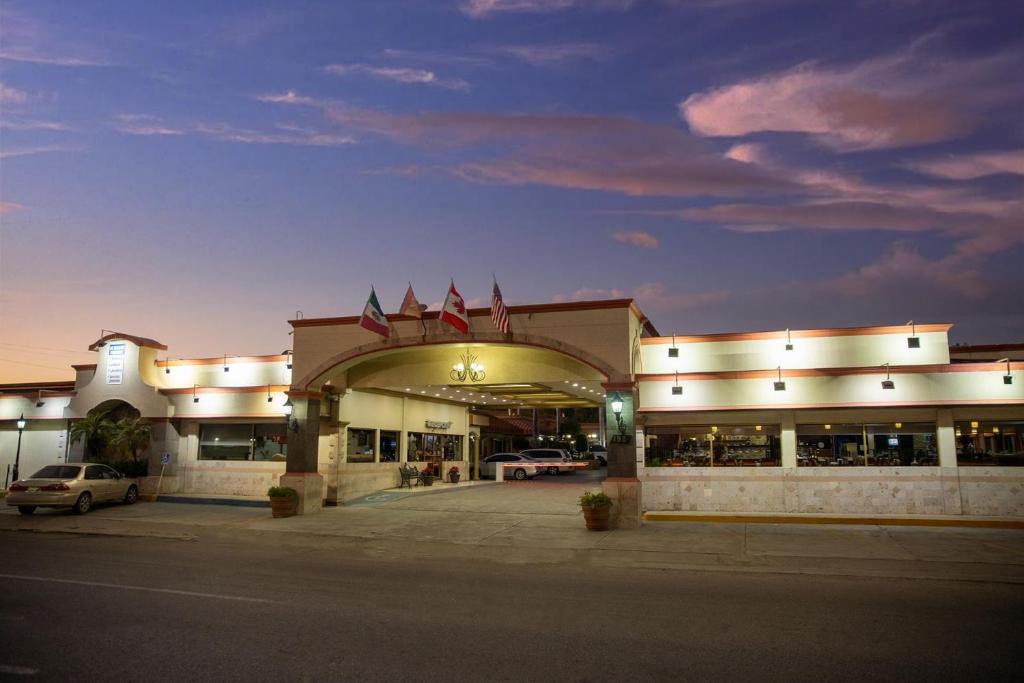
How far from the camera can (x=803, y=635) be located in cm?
778

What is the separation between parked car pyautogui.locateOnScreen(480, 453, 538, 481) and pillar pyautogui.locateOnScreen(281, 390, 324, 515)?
17.6 m

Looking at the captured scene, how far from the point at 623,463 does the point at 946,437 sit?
842cm

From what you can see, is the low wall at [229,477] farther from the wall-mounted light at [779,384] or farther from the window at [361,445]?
the wall-mounted light at [779,384]

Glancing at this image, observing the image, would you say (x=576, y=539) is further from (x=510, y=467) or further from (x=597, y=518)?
(x=510, y=467)

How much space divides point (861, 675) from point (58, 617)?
9.11m

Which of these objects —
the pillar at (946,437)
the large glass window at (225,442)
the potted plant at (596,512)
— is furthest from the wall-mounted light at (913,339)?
the large glass window at (225,442)

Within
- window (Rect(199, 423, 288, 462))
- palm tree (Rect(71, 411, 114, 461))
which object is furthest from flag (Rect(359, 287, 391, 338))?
palm tree (Rect(71, 411, 114, 461))

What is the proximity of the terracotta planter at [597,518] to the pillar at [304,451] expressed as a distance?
30.2 ft

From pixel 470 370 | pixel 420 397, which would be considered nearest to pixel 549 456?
pixel 420 397

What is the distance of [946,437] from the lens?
59.3 ft

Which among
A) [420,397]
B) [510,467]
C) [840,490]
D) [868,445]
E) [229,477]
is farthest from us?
[510,467]

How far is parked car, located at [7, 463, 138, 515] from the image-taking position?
21.1 metres

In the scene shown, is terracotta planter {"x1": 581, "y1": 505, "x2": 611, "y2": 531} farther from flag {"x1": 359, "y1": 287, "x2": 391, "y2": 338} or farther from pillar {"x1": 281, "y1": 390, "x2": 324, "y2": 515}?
pillar {"x1": 281, "y1": 390, "x2": 324, "y2": 515}

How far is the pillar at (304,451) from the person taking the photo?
21.5 meters
